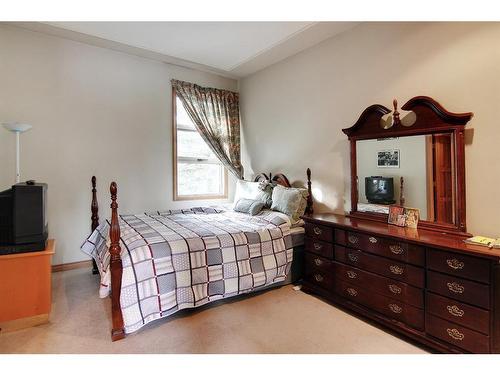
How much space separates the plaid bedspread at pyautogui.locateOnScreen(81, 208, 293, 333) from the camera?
2115 mm

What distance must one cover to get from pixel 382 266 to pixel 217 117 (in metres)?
3.20

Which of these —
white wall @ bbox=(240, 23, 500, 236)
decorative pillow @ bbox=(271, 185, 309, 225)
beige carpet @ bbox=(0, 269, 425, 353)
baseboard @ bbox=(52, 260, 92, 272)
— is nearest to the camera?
beige carpet @ bbox=(0, 269, 425, 353)

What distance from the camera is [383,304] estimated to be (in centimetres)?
217

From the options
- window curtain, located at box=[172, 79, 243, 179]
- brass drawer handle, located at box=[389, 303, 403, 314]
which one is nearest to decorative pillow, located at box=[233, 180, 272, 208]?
window curtain, located at box=[172, 79, 243, 179]

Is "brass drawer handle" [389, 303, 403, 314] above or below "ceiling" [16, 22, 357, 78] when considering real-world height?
below

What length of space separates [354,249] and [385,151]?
3.08ft

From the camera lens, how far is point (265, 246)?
9.09ft

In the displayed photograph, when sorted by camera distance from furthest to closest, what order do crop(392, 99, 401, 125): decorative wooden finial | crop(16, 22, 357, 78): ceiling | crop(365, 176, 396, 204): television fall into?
crop(16, 22, 357, 78): ceiling < crop(365, 176, 396, 204): television < crop(392, 99, 401, 125): decorative wooden finial

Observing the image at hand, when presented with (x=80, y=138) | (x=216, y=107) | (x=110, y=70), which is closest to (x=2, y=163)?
(x=80, y=138)

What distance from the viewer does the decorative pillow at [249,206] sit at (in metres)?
3.47

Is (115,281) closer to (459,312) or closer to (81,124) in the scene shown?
(459,312)

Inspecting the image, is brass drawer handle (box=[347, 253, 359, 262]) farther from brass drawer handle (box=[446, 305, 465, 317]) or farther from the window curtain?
the window curtain

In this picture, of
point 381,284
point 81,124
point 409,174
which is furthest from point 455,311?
point 81,124
